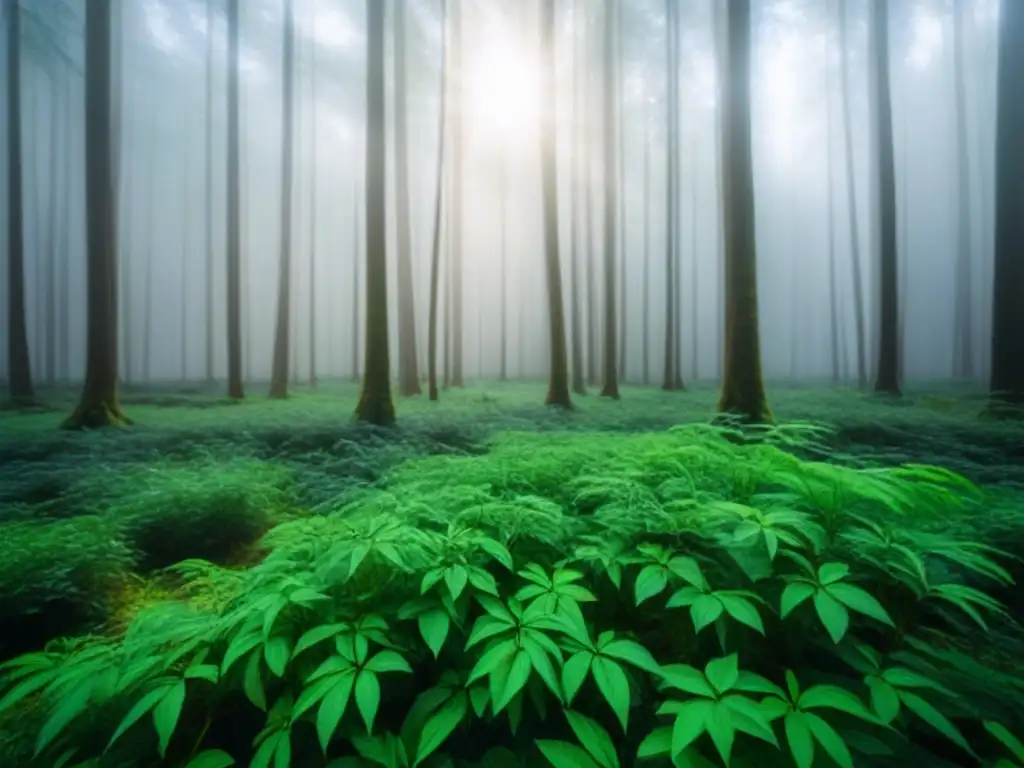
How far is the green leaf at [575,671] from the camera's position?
1.20m

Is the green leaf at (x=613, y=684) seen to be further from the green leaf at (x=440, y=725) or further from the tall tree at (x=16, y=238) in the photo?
the tall tree at (x=16, y=238)

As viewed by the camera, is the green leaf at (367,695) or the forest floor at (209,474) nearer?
the green leaf at (367,695)

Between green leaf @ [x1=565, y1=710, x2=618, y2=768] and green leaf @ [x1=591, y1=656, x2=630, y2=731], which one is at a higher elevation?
green leaf @ [x1=591, y1=656, x2=630, y2=731]

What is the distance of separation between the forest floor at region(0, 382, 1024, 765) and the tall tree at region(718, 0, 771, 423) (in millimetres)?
471

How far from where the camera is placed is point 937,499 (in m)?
1.98

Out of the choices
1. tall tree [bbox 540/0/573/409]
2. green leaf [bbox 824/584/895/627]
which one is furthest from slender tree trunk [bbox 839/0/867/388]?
green leaf [bbox 824/584/895/627]

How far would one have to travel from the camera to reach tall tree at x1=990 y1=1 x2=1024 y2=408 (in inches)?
169

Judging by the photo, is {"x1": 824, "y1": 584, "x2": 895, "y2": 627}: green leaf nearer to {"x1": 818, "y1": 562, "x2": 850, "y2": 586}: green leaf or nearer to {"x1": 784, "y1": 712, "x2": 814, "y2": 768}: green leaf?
{"x1": 818, "y1": 562, "x2": 850, "y2": 586}: green leaf

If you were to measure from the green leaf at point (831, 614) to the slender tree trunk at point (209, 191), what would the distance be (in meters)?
6.45

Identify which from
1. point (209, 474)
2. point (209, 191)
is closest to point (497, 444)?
point (209, 474)

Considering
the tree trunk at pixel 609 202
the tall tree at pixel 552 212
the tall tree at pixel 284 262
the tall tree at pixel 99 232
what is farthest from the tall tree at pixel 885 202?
the tall tree at pixel 284 262

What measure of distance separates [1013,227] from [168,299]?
9787 millimetres

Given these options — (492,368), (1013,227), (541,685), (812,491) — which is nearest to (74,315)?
(541,685)

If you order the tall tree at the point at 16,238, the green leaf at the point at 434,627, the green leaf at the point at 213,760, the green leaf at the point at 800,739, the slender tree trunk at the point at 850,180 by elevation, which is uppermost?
the slender tree trunk at the point at 850,180
